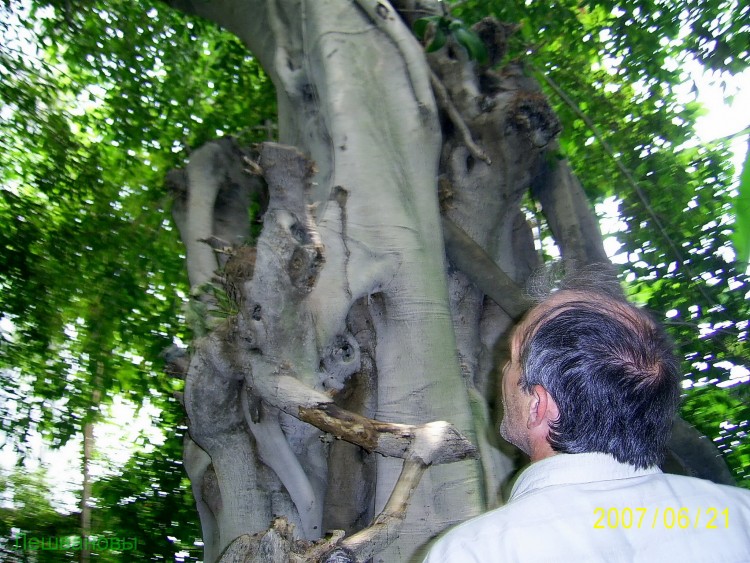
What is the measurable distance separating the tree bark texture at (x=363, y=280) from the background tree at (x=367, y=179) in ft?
0.05

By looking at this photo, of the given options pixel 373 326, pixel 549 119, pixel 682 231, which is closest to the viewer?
pixel 373 326

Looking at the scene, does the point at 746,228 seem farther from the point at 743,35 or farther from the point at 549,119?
the point at 743,35

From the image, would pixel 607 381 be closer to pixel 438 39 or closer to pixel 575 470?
pixel 575 470

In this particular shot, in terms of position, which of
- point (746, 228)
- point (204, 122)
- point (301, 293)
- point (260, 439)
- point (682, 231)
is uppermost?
point (204, 122)

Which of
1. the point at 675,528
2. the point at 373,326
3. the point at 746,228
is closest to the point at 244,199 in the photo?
the point at 373,326

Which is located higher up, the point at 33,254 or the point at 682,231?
the point at 33,254

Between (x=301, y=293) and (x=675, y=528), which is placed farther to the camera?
(x=301, y=293)

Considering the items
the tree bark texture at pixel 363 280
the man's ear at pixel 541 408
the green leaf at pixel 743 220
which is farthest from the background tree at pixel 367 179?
the green leaf at pixel 743 220

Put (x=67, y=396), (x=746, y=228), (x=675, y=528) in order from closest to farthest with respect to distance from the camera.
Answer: (x=746, y=228) < (x=675, y=528) < (x=67, y=396)

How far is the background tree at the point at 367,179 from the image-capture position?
304cm

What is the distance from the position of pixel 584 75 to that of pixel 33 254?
402 cm

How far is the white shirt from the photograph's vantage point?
112 centimetres

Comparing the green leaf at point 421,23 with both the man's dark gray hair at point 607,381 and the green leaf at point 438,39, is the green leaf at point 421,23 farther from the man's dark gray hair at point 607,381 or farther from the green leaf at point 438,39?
the man's dark gray hair at point 607,381

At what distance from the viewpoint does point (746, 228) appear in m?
0.55
